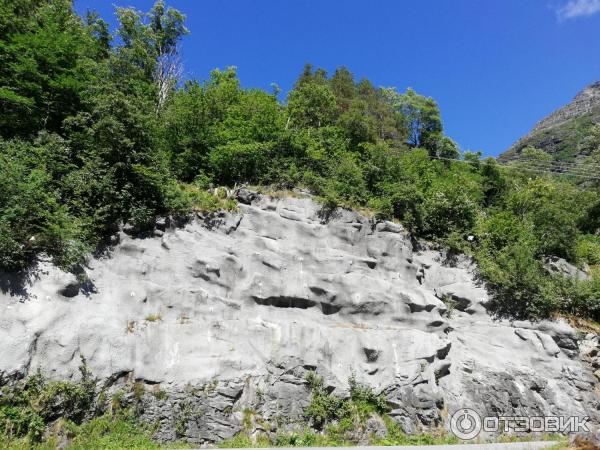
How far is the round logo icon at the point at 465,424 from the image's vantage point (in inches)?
525

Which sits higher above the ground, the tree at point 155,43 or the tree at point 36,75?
the tree at point 155,43

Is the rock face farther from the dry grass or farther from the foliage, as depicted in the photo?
the foliage

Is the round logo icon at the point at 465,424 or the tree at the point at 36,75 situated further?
the tree at the point at 36,75

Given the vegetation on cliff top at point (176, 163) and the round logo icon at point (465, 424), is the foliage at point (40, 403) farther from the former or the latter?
the round logo icon at point (465, 424)

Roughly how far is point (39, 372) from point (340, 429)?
345 inches

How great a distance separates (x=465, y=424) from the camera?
1363 centimetres

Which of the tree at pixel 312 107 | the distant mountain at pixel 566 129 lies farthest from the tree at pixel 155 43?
the distant mountain at pixel 566 129

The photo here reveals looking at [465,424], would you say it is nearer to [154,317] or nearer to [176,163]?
[154,317]

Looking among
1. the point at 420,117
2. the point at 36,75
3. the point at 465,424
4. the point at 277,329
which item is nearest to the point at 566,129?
the point at 420,117

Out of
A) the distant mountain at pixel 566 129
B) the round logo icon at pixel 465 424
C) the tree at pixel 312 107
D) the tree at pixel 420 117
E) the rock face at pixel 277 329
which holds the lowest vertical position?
the round logo icon at pixel 465 424

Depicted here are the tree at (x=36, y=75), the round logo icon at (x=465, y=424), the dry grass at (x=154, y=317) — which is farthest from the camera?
the tree at (x=36, y=75)

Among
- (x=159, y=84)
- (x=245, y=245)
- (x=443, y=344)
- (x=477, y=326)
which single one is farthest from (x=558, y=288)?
(x=159, y=84)

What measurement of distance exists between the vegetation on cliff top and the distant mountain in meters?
62.5

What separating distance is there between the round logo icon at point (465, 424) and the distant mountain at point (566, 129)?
2922 inches
